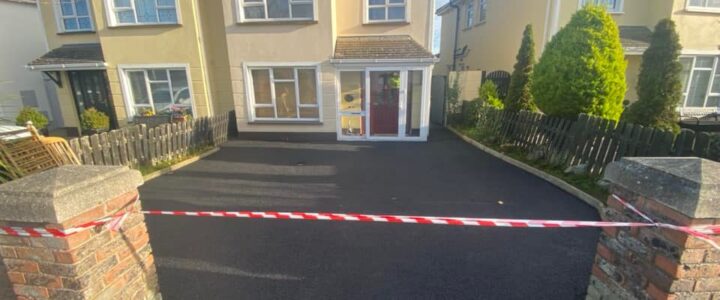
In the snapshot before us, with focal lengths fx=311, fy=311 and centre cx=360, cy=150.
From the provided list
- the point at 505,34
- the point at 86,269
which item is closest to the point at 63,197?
the point at 86,269

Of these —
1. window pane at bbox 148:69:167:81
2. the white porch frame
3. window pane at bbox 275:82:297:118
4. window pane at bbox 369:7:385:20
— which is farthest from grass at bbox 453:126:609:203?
window pane at bbox 148:69:167:81

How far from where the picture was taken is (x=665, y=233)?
5.62 feet

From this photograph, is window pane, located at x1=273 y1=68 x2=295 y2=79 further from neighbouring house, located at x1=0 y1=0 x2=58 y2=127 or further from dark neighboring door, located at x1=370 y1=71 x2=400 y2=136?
neighbouring house, located at x1=0 y1=0 x2=58 y2=127

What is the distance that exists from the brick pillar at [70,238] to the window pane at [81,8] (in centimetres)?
1250

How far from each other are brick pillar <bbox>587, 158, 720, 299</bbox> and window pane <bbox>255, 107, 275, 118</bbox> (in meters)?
9.56

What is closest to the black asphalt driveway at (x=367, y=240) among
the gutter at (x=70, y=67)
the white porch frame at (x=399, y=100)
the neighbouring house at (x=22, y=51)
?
the white porch frame at (x=399, y=100)

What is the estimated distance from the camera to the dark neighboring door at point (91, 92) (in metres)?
11.0

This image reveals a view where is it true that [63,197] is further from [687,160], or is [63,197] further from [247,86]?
[247,86]

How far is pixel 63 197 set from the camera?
1607mm

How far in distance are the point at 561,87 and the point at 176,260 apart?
7420mm

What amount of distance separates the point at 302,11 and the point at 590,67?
7695mm

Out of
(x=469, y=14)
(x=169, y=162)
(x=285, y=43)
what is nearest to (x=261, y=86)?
(x=285, y=43)

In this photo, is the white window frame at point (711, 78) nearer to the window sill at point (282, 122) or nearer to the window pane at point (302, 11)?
the window pane at point (302, 11)

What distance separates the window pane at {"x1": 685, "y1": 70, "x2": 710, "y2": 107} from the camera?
11.1 m
